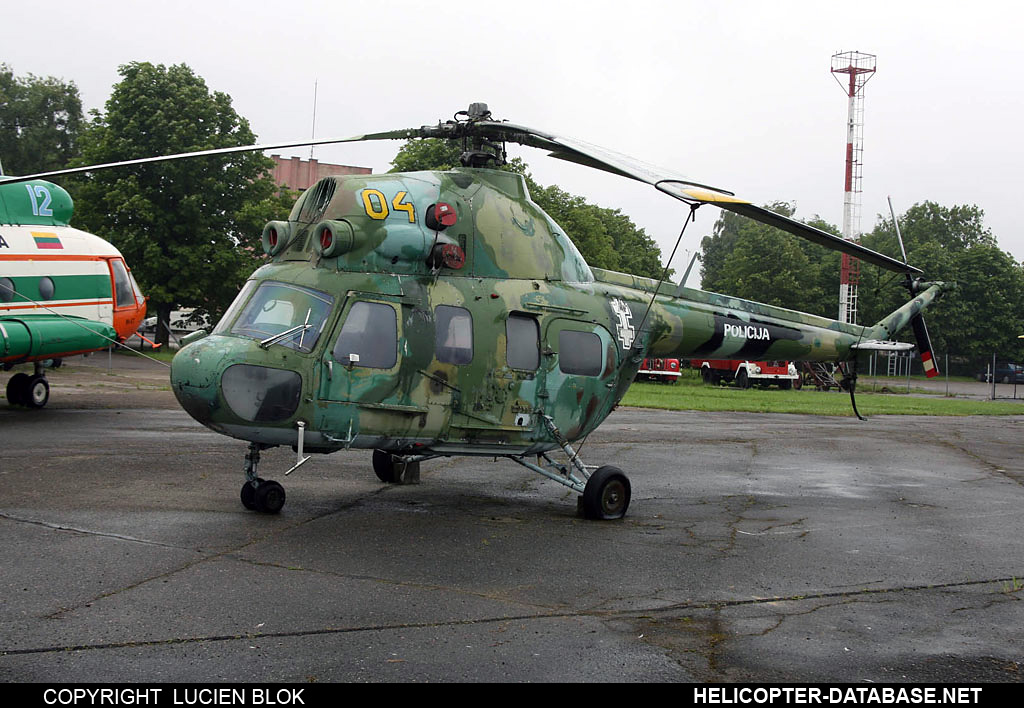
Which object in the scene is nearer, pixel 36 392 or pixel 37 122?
pixel 36 392

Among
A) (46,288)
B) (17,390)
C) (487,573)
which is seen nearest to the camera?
(487,573)

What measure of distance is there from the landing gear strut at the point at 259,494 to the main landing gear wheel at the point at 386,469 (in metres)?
2.56

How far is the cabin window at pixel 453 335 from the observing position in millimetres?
9648

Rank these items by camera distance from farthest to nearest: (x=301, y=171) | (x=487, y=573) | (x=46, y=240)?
(x=301, y=171), (x=46, y=240), (x=487, y=573)

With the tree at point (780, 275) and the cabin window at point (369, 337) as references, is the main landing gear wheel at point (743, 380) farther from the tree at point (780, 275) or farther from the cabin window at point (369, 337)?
the cabin window at point (369, 337)

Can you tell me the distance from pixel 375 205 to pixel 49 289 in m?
10.7

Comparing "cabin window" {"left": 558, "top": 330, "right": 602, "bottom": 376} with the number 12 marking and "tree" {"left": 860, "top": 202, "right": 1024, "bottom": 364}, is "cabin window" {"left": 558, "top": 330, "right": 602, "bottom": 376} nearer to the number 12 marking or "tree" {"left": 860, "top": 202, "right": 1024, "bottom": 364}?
the number 12 marking

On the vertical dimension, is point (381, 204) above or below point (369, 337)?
above

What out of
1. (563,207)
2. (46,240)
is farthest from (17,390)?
(563,207)

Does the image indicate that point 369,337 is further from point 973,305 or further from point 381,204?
point 973,305

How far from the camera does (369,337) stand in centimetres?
919

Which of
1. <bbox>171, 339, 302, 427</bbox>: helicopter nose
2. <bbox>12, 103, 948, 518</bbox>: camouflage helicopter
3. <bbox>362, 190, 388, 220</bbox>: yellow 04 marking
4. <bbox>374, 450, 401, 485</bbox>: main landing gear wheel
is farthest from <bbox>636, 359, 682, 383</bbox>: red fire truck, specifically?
<bbox>171, 339, 302, 427</bbox>: helicopter nose

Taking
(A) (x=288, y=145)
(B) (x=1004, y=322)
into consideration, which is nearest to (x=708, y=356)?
(A) (x=288, y=145)

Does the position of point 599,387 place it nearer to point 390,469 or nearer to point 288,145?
point 390,469
